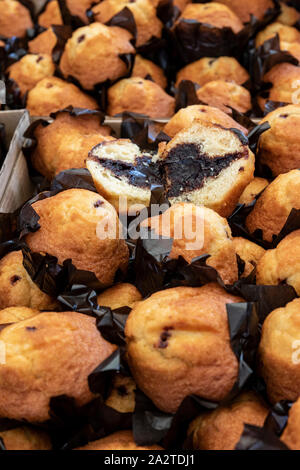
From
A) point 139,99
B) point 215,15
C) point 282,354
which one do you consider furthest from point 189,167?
point 215,15

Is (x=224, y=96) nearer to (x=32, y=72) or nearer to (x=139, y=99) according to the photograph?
(x=139, y=99)

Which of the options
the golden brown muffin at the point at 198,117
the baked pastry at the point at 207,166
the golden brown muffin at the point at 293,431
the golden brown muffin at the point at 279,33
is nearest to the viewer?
the golden brown muffin at the point at 293,431

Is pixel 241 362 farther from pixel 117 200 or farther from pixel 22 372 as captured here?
pixel 117 200

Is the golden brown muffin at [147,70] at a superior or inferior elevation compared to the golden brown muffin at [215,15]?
inferior

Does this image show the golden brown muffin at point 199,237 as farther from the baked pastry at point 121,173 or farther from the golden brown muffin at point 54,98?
the golden brown muffin at point 54,98

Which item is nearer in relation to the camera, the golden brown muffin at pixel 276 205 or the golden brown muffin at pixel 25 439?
the golden brown muffin at pixel 25 439

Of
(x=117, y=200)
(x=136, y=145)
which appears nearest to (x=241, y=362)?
(x=117, y=200)

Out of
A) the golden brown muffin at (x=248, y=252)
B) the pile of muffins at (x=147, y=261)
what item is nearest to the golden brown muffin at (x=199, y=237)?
the pile of muffins at (x=147, y=261)
